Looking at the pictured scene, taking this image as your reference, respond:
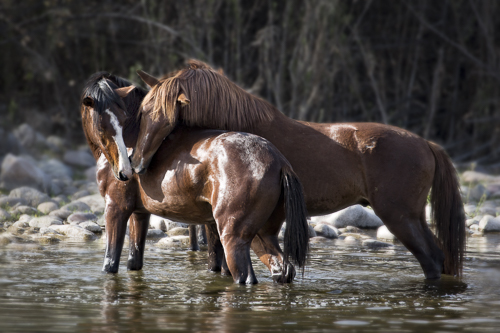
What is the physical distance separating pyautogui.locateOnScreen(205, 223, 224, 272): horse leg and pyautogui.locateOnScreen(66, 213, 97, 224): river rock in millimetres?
2723

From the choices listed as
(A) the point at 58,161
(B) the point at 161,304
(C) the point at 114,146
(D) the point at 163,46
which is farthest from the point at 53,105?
(B) the point at 161,304

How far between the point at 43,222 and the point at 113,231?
8.42 feet

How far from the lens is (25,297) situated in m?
4.08

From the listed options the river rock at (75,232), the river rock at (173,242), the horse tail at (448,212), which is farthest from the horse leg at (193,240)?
the horse tail at (448,212)

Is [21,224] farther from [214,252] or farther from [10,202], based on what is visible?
[214,252]

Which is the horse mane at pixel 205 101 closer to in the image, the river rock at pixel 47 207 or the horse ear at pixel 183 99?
the horse ear at pixel 183 99

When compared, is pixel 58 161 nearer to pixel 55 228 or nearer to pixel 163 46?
pixel 163 46

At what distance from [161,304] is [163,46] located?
857 cm

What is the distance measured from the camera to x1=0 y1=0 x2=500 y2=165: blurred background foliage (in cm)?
1148

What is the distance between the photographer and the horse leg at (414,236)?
16.0 feet

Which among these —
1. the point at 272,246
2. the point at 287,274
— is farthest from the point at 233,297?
the point at 272,246

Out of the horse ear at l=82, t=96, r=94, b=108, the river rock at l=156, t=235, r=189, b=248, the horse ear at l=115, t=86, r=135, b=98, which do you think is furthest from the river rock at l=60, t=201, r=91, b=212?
the horse ear at l=82, t=96, r=94, b=108

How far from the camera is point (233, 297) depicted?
13.6 feet

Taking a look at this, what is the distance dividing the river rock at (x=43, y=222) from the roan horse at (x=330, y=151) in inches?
115
